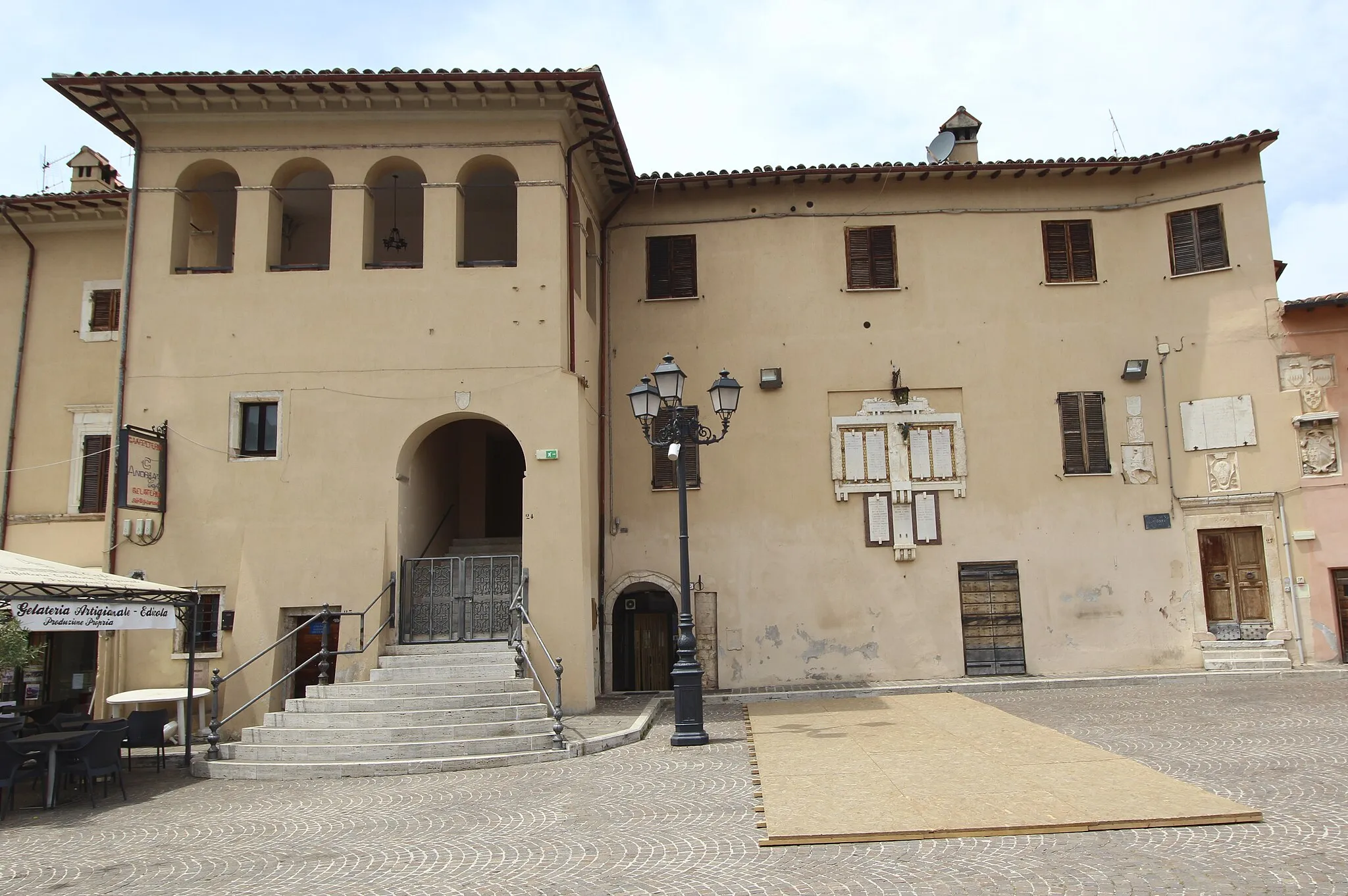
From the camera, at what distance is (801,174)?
695 inches

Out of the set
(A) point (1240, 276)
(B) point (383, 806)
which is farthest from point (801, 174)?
(B) point (383, 806)

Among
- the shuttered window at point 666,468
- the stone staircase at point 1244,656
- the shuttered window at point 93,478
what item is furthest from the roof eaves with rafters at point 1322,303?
the shuttered window at point 93,478

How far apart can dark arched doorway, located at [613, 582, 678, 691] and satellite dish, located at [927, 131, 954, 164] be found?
10.0 m

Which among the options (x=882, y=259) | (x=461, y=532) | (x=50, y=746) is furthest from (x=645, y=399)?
(x=882, y=259)

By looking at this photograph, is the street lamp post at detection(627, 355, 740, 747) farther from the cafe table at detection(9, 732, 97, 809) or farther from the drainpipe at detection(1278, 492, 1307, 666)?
the drainpipe at detection(1278, 492, 1307, 666)

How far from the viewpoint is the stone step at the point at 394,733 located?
37.6ft

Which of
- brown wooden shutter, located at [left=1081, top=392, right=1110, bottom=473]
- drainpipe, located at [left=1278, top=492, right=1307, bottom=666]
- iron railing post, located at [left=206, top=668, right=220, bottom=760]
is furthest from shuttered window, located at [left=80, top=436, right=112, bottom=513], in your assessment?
drainpipe, located at [left=1278, top=492, right=1307, bottom=666]

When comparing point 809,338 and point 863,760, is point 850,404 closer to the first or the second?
point 809,338

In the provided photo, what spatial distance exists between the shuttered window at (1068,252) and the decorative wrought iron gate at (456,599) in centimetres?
1128

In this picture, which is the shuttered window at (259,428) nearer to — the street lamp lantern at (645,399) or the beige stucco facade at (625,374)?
the beige stucco facade at (625,374)

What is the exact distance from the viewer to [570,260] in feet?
49.9

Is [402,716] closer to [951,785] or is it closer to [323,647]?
[323,647]

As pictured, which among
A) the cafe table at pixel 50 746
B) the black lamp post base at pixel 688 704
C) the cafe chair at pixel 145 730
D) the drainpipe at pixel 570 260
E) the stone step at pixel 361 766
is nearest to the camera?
the cafe table at pixel 50 746

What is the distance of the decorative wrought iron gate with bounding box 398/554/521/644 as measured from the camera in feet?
46.4
